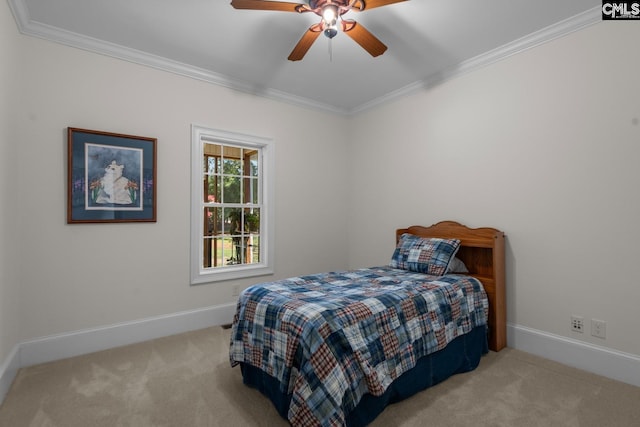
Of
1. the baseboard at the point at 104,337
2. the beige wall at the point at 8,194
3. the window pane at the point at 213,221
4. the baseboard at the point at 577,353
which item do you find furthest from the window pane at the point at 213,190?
the baseboard at the point at 577,353

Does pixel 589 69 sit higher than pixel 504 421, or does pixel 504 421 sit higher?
pixel 589 69

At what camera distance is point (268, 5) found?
202 cm

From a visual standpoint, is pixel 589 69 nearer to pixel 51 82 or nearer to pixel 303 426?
pixel 303 426

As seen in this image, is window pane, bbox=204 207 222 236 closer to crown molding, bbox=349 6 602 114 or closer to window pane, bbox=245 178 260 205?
window pane, bbox=245 178 260 205

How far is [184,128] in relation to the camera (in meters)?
3.27

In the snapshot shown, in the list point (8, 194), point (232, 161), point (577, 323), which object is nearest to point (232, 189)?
point (232, 161)

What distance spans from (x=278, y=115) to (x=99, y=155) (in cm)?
193

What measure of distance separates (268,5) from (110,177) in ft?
6.50

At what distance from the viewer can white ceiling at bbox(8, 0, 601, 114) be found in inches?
93.1

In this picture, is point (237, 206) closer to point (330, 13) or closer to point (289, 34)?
point (289, 34)

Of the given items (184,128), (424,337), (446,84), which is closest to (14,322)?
(184,128)

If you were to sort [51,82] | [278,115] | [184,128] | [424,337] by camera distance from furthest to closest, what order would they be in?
[278,115] < [184,128] < [51,82] < [424,337]

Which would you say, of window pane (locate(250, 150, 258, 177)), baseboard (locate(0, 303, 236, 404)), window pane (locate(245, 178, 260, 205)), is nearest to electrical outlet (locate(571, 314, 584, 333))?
baseboard (locate(0, 303, 236, 404))

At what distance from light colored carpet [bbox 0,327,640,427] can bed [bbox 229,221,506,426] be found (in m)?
0.13
